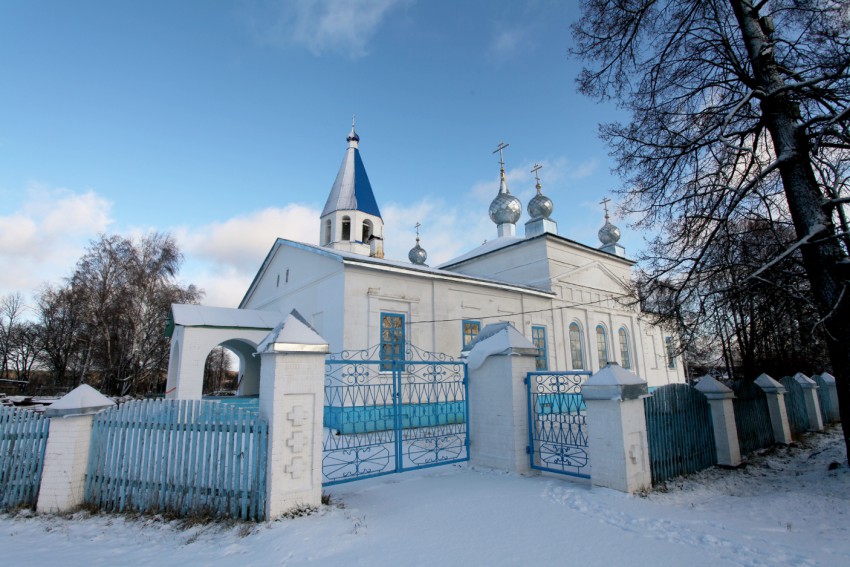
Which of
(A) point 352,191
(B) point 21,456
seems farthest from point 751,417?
(A) point 352,191

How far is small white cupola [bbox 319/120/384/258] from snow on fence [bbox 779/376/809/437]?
1415 cm

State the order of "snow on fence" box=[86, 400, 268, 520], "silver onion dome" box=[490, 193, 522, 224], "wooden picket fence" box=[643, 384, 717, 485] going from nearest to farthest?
"snow on fence" box=[86, 400, 268, 520], "wooden picket fence" box=[643, 384, 717, 485], "silver onion dome" box=[490, 193, 522, 224]

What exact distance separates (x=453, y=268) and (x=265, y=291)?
9506 millimetres

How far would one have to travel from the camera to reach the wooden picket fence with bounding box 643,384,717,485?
6.14 meters

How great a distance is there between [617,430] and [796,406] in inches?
377

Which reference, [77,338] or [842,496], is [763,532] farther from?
[77,338]

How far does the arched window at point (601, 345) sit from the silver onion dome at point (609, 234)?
6.54 m

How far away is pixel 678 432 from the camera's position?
6.70m

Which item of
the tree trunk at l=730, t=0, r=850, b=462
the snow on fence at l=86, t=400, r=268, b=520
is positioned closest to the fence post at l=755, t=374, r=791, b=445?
the tree trunk at l=730, t=0, r=850, b=462

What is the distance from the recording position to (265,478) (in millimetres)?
4531

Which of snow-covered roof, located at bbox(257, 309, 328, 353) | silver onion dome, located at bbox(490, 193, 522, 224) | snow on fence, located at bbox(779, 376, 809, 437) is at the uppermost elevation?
silver onion dome, located at bbox(490, 193, 522, 224)

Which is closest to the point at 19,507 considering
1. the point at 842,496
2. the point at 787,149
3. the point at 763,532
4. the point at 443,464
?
the point at 443,464

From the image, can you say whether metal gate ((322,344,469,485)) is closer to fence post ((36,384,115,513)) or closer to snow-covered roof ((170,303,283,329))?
fence post ((36,384,115,513))

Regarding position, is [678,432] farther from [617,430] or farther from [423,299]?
[423,299]
